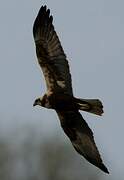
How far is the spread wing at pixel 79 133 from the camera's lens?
19250 millimetres

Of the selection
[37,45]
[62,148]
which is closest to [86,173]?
[62,148]

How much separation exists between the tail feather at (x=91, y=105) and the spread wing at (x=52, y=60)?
0.52 metres

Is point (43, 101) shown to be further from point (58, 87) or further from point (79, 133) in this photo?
point (79, 133)

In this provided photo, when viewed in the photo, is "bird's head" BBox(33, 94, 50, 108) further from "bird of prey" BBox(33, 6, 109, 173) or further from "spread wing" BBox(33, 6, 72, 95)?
"spread wing" BBox(33, 6, 72, 95)

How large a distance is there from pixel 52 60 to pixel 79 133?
1.18m

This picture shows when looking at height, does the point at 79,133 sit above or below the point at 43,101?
below

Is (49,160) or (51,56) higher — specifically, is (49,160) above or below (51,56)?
below

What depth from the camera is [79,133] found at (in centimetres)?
1958

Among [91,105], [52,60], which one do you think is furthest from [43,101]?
[91,105]

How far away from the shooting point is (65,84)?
64.3 feet

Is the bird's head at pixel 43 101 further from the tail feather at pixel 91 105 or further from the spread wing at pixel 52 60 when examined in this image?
the tail feather at pixel 91 105

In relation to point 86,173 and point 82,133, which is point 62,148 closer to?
point 86,173

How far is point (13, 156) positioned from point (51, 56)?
2275 cm

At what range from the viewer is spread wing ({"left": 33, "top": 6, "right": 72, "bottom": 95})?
19.6 metres
